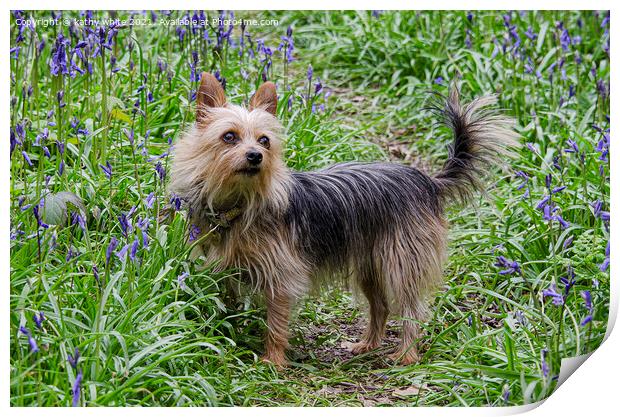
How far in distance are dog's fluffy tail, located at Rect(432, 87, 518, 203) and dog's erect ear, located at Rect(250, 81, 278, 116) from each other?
2.97 ft

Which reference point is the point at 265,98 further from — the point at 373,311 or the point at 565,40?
the point at 565,40

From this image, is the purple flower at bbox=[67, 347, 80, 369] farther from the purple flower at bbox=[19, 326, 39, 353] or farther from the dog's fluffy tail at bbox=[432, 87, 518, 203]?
the dog's fluffy tail at bbox=[432, 87, 518, 203]

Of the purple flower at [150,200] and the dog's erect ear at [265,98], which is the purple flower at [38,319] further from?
the dog's erect ear at [265,98]

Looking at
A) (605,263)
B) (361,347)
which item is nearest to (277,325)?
(361,347)

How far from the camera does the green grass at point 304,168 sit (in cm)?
394

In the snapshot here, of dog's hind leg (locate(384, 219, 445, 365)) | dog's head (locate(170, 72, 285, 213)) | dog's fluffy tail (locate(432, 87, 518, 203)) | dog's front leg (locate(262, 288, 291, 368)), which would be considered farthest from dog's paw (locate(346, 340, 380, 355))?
dog's head (locate(170, 72, 285, 213))

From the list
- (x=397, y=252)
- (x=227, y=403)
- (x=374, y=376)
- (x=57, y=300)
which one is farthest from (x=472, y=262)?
(x=57, y=300)

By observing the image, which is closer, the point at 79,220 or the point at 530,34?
the point at 79,220

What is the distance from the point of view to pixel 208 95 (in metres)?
4.53

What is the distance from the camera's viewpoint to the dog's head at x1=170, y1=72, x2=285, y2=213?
4.36 m

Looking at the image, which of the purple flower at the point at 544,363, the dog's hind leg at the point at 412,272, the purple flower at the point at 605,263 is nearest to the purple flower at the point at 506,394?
the purple flower at the point at 544,363

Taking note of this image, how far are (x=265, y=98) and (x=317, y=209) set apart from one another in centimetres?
62

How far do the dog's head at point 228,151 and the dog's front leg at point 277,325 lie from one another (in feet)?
1.70

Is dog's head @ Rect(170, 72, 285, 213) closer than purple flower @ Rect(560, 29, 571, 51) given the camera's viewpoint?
Yes
